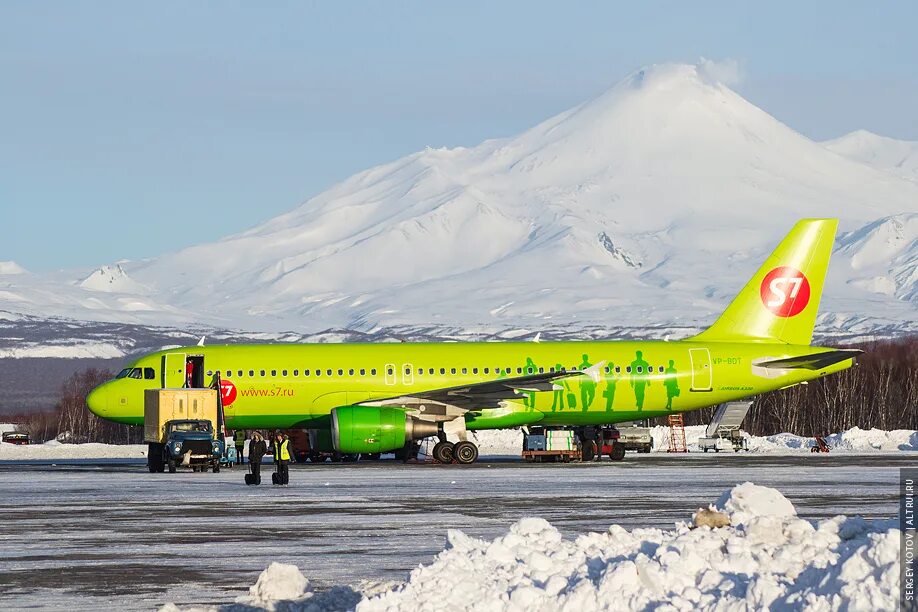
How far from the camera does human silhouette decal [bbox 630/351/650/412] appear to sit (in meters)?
47.2

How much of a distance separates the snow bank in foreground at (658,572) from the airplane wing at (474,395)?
28376mm

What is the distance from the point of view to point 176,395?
144 ft

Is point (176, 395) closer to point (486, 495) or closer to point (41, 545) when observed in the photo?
point (486, 495)

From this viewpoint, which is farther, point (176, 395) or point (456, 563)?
point (176, 395)

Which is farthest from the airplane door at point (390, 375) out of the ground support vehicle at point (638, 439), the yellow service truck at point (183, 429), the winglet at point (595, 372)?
the ground support vehicle at point (638, 439)

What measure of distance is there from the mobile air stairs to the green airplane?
11182 mm

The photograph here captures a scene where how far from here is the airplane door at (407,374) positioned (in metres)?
46.7

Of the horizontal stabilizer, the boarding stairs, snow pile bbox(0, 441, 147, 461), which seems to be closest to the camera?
the horizontal stabilizer

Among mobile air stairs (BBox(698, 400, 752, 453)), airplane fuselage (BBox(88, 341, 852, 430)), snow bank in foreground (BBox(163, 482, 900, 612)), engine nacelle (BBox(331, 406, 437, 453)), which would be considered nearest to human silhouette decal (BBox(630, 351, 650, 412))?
airplane fuselage (BBox(88, 341, 852, 430))

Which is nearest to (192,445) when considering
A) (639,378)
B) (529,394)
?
(529,394)

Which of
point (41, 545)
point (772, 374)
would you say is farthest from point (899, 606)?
point (772, 374)

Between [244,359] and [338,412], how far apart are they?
5.00m

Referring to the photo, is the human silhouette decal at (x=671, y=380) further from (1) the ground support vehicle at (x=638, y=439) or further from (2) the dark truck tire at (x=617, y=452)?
(1) the ground support vehicle at (x=638, y=439)

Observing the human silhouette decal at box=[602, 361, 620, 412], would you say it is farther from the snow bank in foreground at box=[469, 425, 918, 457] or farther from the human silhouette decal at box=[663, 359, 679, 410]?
the snow bank in foreground at box=[469, 425, 918, 457]
